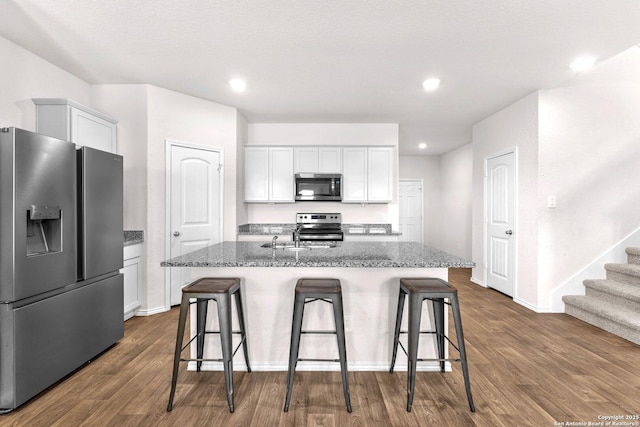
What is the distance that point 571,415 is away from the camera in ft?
5.91

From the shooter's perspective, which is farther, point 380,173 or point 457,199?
point 457,199

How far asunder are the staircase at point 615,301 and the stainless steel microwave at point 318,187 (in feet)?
10.2

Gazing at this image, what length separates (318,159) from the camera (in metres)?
4.87

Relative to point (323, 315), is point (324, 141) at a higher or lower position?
higher

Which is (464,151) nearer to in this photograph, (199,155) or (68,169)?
(199,155)

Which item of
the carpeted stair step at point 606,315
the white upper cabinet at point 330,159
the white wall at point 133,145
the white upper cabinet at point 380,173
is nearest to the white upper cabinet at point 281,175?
the white upper cabinet at point 330,159

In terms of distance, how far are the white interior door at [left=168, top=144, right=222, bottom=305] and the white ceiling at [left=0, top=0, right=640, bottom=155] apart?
801 mm

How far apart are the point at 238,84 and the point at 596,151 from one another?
4.15m

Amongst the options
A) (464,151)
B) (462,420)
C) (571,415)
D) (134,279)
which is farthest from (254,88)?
(464,151)

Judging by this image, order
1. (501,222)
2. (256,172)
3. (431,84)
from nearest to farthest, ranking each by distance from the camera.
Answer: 1. (431,84)
2. (501,222)
3. (256,172)

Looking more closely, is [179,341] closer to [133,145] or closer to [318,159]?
[133,145]

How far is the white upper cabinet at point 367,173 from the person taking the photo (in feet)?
16.0

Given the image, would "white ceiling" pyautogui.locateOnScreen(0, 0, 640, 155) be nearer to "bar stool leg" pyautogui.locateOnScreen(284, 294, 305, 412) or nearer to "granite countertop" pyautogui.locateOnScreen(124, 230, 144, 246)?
"granite countertop" pyautogui.locateOnScreen(124, 230, 144, 246)

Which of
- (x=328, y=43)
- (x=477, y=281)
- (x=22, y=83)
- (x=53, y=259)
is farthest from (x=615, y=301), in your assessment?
(x=22, y=83)
